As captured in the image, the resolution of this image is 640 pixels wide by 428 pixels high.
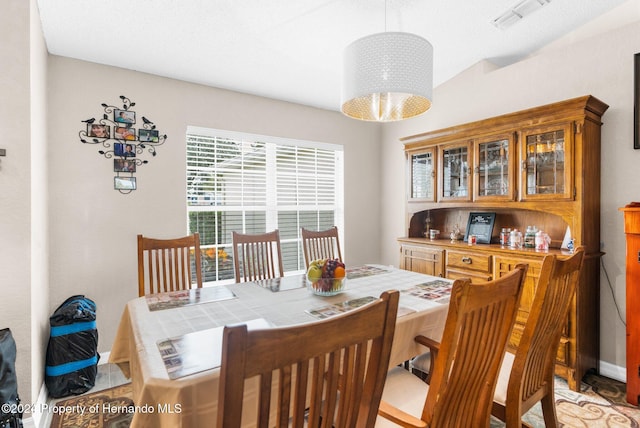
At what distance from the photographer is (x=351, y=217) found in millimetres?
4293

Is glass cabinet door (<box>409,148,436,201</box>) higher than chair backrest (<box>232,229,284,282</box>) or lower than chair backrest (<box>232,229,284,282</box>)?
higher

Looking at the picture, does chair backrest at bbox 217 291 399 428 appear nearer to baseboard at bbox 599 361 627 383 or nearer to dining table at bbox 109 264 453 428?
dining table at bbox 109 264 453 428

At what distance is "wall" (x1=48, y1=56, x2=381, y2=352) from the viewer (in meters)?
2.58

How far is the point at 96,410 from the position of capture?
2.11m

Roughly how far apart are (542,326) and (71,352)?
111 inches

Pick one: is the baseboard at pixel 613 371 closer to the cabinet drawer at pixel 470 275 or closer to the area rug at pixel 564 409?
the area rug at pixel 564 409

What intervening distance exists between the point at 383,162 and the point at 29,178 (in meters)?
3.65

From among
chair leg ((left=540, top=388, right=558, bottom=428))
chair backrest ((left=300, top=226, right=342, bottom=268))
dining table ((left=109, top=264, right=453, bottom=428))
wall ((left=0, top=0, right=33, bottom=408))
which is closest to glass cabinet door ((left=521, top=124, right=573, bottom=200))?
dining table ((left=109, top=264, right=453, bottom=428))

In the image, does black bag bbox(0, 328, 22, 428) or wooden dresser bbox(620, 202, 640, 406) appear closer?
black bag bbox(0, 328, 22, 428)

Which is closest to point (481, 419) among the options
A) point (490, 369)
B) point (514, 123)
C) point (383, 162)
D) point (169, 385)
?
point (490, 369)

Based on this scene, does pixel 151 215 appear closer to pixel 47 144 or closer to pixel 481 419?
pixel 47 144

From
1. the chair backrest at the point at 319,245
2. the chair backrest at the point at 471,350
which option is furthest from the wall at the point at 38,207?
the chair backrest at the point at 471,350

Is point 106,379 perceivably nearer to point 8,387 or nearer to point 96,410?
point 96,410

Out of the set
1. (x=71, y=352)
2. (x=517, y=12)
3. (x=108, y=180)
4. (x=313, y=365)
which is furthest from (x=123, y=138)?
(x=517, y=12)
